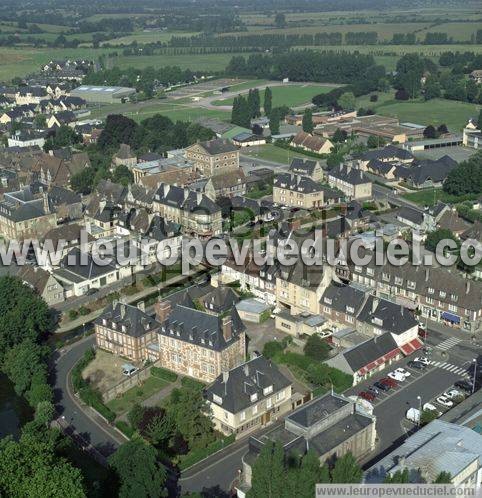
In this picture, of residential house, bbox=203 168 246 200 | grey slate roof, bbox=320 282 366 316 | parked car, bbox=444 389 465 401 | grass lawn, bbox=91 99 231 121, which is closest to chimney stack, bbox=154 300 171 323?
grey slate roof, bbox=320 282 366 316

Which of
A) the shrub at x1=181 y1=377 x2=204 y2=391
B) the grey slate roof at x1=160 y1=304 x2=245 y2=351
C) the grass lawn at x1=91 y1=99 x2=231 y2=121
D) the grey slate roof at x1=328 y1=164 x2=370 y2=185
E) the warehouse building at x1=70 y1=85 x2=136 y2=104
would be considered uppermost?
the warehouse building at x1=70 y1=85 x2=136 y2=104

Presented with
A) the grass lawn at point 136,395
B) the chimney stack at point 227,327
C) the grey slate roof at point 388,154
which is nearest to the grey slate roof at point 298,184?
the grey slate roof at point 388,154

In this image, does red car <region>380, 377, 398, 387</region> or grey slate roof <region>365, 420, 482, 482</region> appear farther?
red car <region>380, 377, 398, 387</region>

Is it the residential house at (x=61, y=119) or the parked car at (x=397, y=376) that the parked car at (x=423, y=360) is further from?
the residential house at (x=61, y=119)

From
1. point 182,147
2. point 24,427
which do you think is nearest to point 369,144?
point 182,147

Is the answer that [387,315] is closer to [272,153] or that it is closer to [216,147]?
[216,147]

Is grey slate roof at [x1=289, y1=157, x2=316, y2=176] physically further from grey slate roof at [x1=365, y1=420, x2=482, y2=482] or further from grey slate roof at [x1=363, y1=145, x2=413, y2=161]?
grey slate roof at [x1=365, y1=420, x2=482, y2=482]

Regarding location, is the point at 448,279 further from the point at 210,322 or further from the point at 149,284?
the point at 149,284
